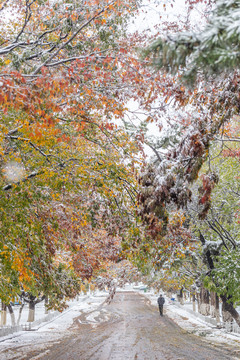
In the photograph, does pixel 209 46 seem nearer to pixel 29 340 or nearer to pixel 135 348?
pixel 135 348

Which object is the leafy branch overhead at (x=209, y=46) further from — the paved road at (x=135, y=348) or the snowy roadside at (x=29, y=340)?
the snowy roadside at (x=29, y=340)

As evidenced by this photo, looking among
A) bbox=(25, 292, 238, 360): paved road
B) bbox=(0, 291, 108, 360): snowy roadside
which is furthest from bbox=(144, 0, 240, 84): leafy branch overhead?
bbox=(0, 291, 108, 360): snowy roadside

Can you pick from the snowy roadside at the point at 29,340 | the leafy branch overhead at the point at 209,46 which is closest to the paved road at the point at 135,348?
the snowy roadside at the point at 29,340

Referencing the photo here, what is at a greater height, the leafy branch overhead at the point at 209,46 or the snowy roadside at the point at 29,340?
the leafy branch overhead at the point at 209,46

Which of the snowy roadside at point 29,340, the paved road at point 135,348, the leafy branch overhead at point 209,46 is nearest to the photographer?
the leafy branch overhead at point 209,46

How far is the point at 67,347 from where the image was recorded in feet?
52.3

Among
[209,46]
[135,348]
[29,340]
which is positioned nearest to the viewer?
[209,46]

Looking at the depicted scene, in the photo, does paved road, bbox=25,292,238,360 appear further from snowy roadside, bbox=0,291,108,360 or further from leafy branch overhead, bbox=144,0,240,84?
leafy branch overhead, bbox=144,0,240,84

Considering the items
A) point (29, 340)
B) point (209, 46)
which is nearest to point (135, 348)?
point (29, 340)

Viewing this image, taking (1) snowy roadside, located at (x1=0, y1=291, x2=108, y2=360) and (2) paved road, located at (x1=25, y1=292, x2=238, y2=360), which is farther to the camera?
(1) snowy roadside, located at (x1=0, y1=291, x2=108, y2=360)

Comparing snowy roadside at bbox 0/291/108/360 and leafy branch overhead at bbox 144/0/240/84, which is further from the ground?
leafy branch overhead at bbox 144/0/240/84

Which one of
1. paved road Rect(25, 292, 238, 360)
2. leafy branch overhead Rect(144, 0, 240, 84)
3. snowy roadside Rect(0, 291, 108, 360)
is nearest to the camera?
leafy branch overhead Rect(144, 0, 240, 84)

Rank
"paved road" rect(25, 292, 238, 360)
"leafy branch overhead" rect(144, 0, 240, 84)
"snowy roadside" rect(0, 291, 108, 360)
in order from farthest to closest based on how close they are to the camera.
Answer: "snowy roadside" rect(0, 291, 108, 360) → "paved road" rect(25, 292, 238, 360) → "leafy branch overhead" rect(144, 0, 240, 84)

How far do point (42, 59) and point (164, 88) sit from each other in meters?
2.63
